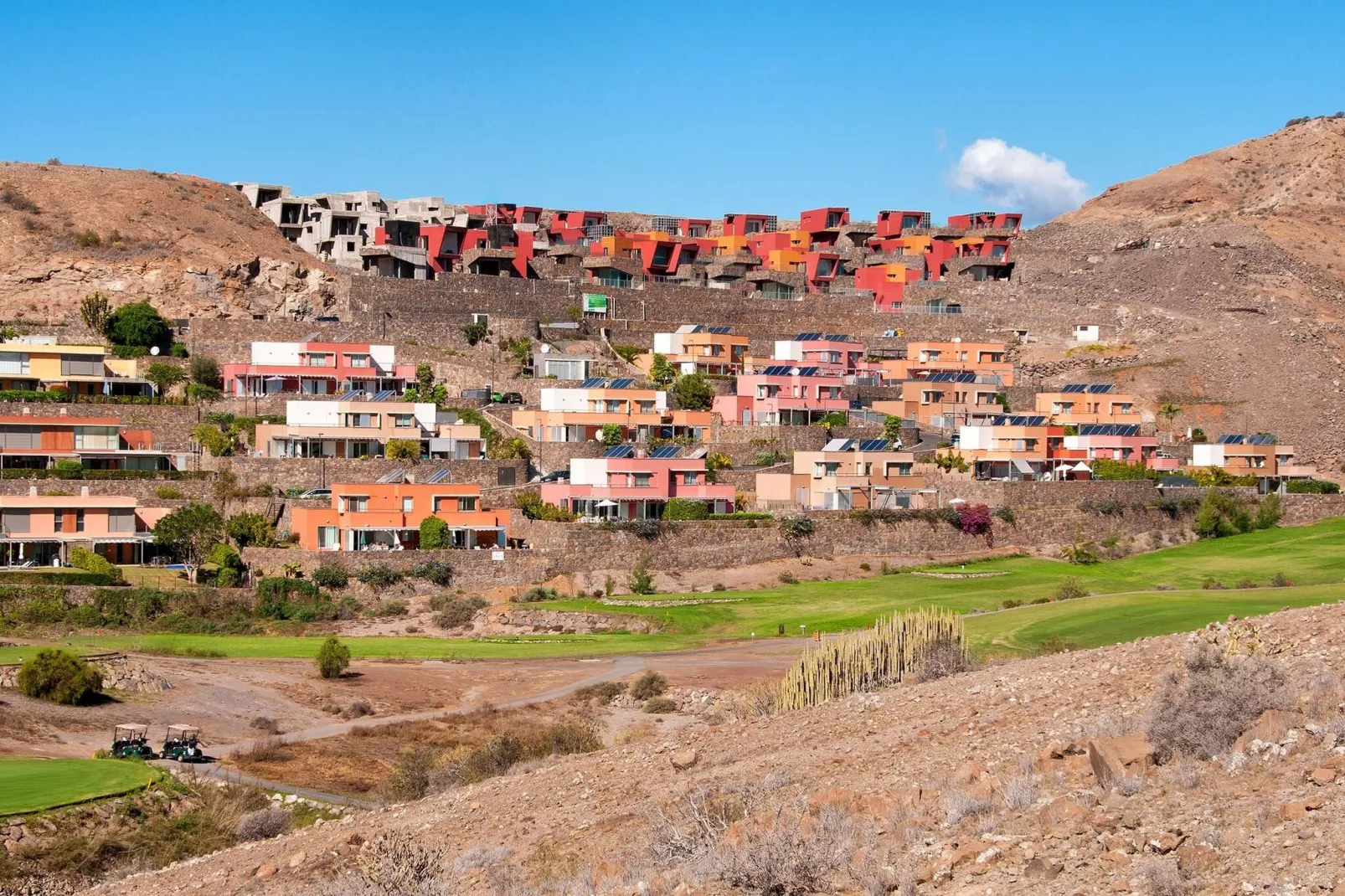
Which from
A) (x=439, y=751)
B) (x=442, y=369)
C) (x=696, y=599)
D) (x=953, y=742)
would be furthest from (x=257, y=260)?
(x=953, y=742)

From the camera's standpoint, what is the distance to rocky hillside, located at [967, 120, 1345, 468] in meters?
68.4

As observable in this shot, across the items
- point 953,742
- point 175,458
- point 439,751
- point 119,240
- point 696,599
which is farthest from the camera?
point 119,240

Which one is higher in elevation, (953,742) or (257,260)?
(257,260)

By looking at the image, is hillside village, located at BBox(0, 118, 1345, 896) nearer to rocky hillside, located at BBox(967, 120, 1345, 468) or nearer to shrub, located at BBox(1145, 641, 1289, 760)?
shrub, located at BBox(1145, 641, 1289, 760)

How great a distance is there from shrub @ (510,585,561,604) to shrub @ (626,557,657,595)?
2392 millimetres

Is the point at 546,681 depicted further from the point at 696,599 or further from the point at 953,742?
the point at 953,742

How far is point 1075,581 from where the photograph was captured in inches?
1780

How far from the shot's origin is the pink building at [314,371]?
56.9 metres

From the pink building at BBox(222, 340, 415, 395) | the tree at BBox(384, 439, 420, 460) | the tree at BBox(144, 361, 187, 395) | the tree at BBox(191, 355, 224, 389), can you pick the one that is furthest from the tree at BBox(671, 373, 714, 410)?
the tree at BBox(144, 361, 187, 395)

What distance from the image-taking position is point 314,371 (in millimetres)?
57469

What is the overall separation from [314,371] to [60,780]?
34649 millimetres

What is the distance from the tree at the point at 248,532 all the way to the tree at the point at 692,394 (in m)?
18.3

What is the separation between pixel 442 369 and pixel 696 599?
20.2 meters

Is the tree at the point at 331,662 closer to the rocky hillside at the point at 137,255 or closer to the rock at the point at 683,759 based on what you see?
the rock at the point at 683,759
